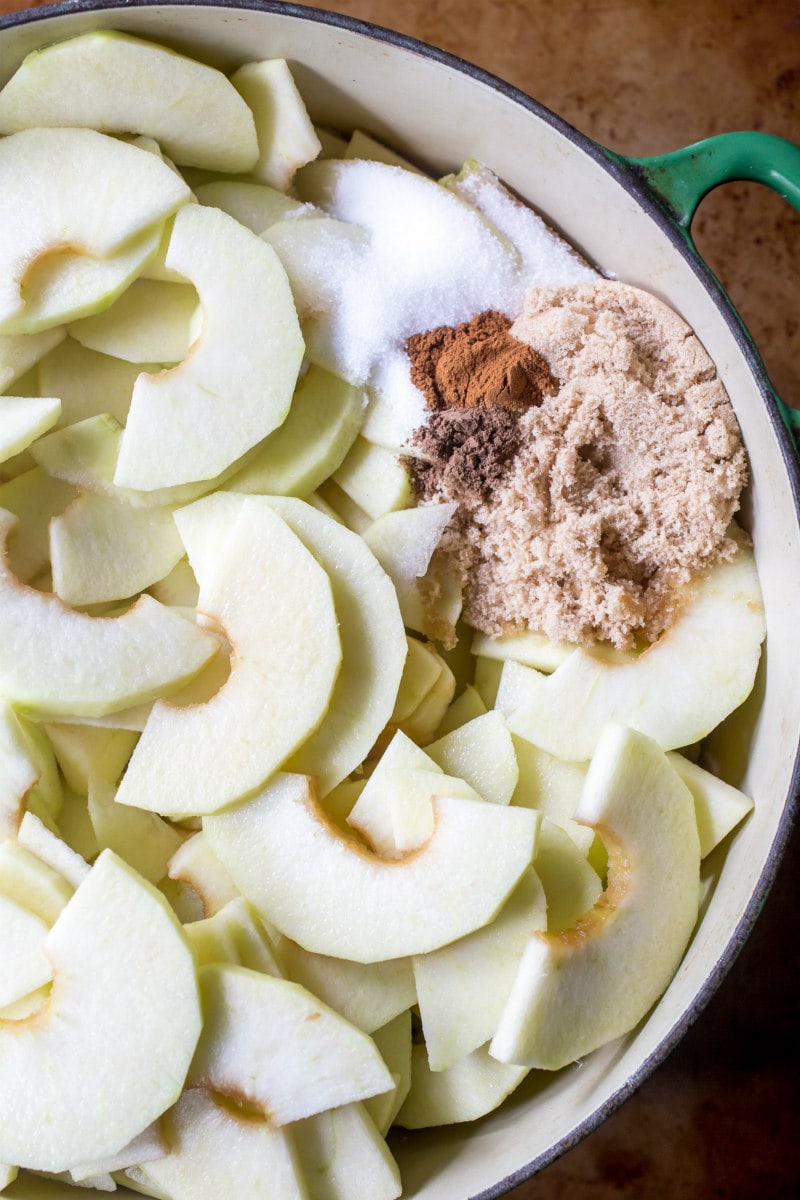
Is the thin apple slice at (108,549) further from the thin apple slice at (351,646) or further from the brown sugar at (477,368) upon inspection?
the brown sugar at (477,368)

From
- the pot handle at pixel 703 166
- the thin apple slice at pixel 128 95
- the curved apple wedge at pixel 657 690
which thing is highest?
the pot handle at pixel 703 166

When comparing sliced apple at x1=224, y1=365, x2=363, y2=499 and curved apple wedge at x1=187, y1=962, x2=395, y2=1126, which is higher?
sliced apple at x1=224, y1=365, x2=363, y2=499

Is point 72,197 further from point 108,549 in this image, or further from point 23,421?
point 108,549

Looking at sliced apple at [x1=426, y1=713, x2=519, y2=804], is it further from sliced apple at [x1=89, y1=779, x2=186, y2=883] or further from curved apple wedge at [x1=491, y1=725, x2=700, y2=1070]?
sliced apple at [x1=89, y1=779, x2=186, y2=883]

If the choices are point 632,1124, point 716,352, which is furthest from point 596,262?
point 632,1124

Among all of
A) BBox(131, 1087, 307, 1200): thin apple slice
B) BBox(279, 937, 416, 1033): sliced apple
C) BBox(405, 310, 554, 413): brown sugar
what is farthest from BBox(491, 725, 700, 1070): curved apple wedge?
BBox(405, 310, 554, 413): brown sugar

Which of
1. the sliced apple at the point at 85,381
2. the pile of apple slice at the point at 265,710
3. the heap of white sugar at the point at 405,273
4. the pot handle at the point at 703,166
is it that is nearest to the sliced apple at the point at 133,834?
the pile of apple slice at the point at 265,710

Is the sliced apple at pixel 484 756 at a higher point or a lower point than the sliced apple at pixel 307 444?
lower
